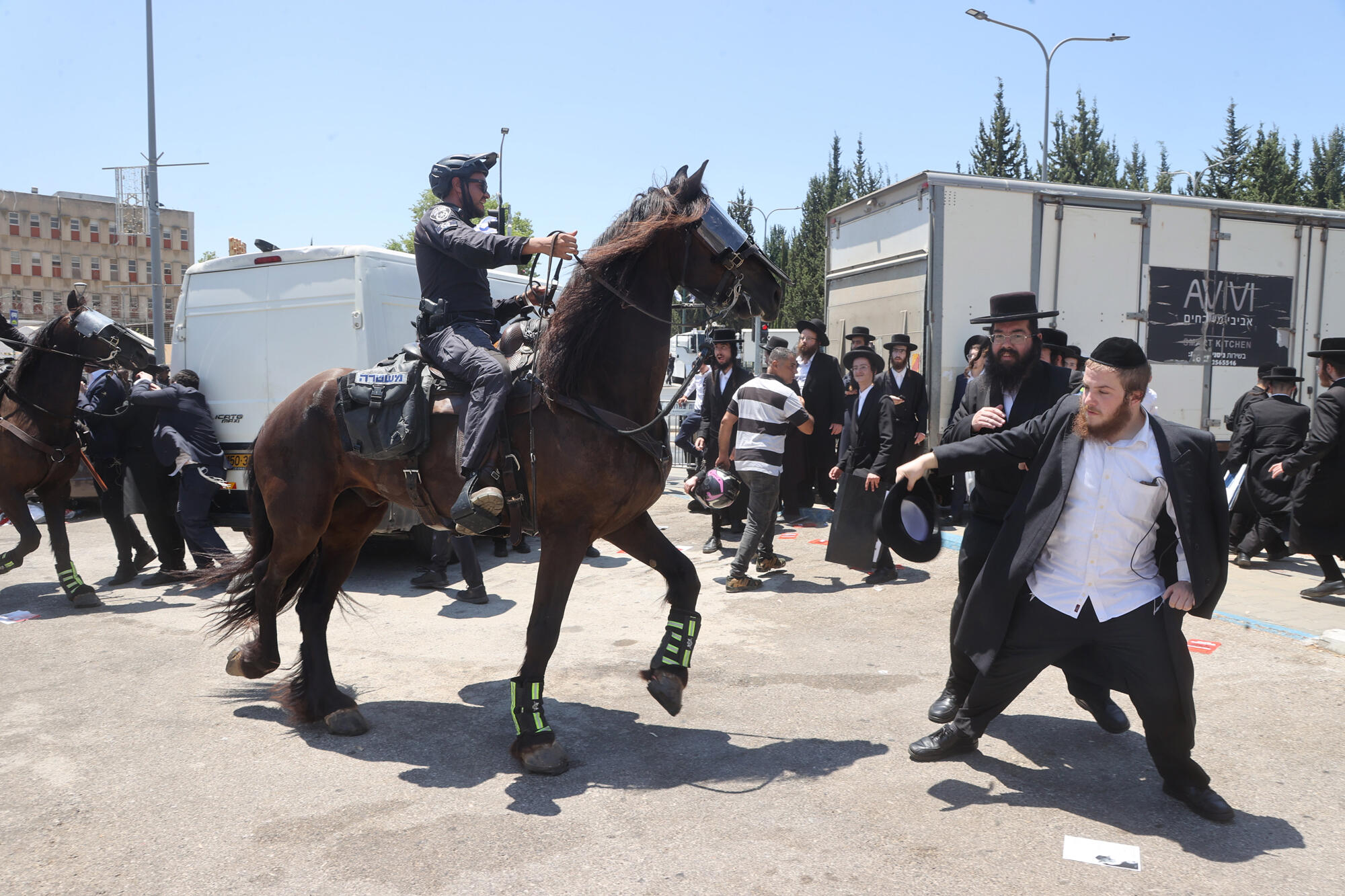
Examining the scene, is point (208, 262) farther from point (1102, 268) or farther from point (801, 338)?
point (1102, 268)

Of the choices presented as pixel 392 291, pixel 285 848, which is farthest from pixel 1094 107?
pixel 285 848

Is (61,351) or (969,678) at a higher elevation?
(61,351)

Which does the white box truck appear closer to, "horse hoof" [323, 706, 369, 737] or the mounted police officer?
the mounted police officer

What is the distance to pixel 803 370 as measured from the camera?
1192 cm

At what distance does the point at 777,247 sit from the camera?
176 feet

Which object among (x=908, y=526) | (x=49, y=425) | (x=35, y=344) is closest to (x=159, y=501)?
(x=49, y=425)

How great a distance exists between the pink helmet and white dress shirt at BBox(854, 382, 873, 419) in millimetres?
4082

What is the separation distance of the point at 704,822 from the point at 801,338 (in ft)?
26.2

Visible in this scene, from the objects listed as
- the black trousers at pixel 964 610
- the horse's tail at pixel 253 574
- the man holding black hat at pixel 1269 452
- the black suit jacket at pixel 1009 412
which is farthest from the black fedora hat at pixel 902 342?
the horse's tail at pixel 253 574

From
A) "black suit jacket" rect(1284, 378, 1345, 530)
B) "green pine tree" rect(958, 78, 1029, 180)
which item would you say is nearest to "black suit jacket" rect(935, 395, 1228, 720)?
"black suit jacket" rect(1284, 378, 1345, 530)

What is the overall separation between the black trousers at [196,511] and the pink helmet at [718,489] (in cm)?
522

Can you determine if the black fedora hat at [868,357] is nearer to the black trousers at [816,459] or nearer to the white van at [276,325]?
the black trousers at [816,459]

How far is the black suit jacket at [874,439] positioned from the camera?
805 centimetres

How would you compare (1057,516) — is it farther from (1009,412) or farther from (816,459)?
(816,459)
